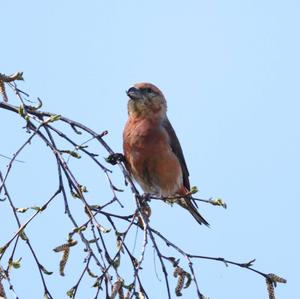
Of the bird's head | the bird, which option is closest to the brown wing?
the bird

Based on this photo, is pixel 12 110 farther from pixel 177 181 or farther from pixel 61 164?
pixel 177 181

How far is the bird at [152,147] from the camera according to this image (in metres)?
5.03

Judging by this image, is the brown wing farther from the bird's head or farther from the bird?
the bird's head

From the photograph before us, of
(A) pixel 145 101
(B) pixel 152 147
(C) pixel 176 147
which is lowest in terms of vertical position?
(B) pixel 152 147

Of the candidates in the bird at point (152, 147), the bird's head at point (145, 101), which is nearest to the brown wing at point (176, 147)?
the bird at point (152, 147)

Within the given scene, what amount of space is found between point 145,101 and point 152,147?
0.45m

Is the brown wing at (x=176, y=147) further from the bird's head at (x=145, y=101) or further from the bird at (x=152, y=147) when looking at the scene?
the bird's head at (x=145, y=101)

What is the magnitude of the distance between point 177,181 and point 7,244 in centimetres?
267

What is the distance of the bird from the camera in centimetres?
503

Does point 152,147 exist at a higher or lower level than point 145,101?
lower

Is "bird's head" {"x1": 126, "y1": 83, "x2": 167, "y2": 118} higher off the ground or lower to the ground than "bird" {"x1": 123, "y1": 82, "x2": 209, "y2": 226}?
higher

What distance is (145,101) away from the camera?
5.38 meters

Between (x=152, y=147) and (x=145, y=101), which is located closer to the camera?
(x=152, y=147)

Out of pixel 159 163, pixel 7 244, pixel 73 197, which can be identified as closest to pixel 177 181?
pixel 159 163
